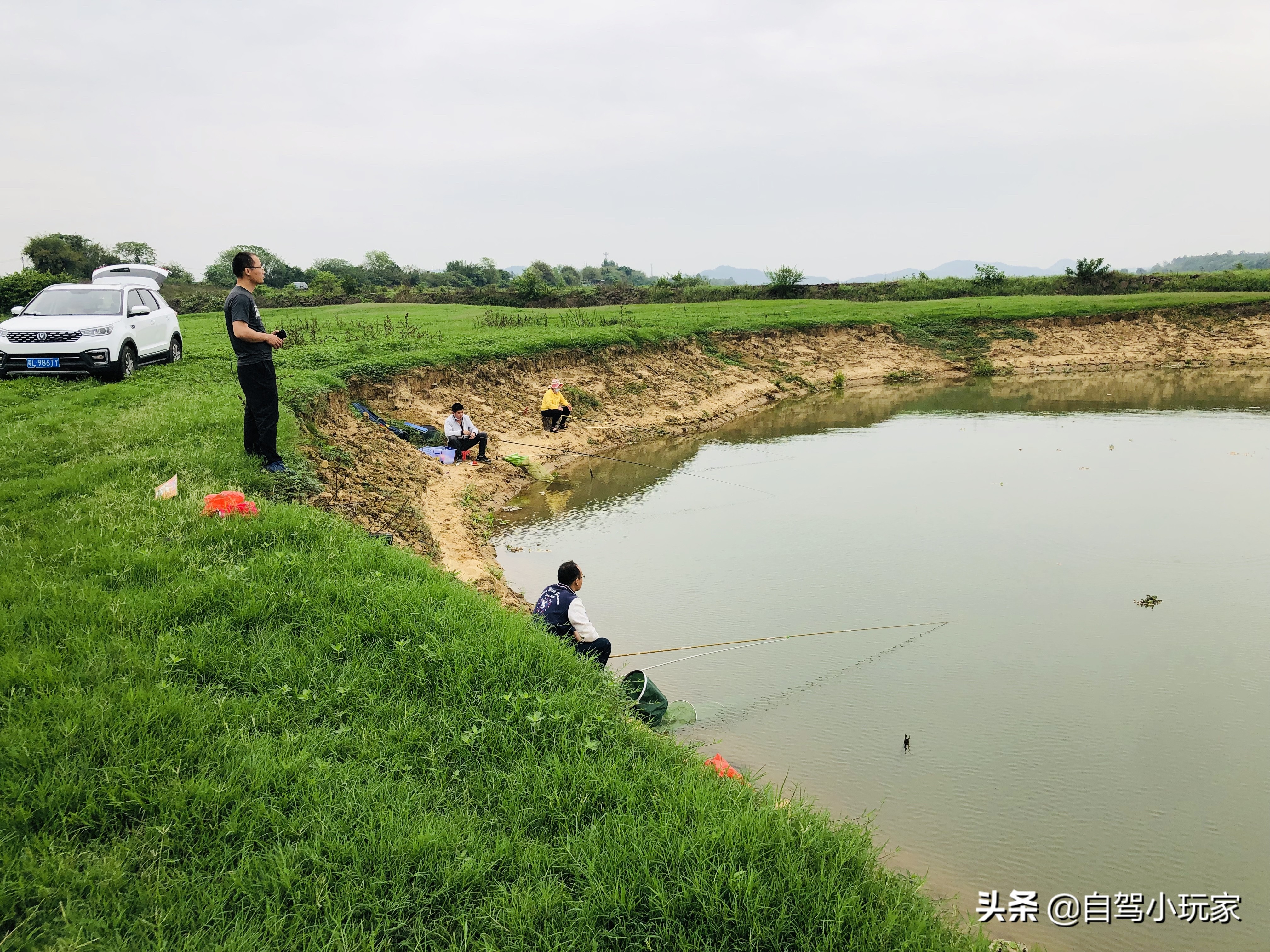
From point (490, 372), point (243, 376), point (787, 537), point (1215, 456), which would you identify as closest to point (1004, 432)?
point (1215, 456)

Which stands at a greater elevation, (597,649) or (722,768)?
(597,649)

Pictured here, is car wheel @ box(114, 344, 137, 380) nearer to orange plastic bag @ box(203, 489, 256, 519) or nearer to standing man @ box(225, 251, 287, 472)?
standing man @ box(225, 251, 287, 472)

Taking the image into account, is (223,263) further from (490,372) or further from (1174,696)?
(1174,696)

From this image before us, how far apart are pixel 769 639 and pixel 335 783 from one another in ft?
16.4

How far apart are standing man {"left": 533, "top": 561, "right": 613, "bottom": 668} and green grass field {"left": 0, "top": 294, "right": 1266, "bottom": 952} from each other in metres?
0.29

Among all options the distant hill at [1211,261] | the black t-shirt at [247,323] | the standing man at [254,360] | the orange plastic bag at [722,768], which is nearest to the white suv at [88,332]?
the standing man at [254,360]

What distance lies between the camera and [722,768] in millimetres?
4703

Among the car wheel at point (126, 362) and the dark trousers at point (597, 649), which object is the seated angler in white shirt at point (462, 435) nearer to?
the car wheel at point (126, 362)

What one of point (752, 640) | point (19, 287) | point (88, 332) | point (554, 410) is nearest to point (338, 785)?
point (752, 640)

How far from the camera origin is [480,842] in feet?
11.0

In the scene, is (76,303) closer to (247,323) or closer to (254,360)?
(254,360)

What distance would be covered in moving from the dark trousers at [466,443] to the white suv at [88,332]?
576cm

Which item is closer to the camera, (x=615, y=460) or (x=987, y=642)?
(x=987, y=642)

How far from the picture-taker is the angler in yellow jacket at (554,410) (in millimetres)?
17172
